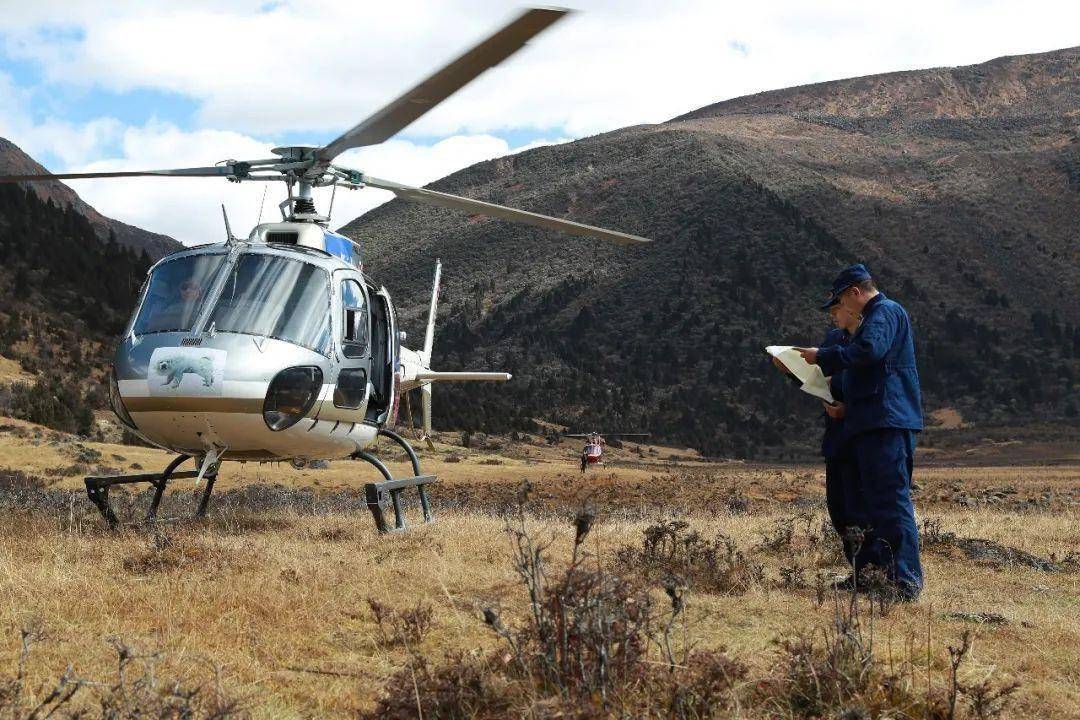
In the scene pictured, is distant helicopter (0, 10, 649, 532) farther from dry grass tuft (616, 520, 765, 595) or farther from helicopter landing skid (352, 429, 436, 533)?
dry grass tuft (616, 520, 765, 595)

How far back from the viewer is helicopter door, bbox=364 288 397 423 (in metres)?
9.61

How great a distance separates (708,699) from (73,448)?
20.6m

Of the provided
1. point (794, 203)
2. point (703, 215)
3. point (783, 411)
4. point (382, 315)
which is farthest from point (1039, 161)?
point (382, 315)

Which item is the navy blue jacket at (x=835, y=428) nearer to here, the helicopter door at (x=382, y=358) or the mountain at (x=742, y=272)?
the helicopter door at (x=382, y=358)

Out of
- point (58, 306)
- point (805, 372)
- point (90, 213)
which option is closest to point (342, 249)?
point (805, 372)

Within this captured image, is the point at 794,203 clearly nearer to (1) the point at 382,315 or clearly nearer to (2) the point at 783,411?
(2) the point at 783,411

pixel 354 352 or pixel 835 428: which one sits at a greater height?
pixel 354 352

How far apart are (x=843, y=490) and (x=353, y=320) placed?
4077 millimetres

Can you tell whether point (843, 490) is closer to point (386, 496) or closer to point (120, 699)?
point (386, 496)

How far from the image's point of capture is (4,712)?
3367 millimetres

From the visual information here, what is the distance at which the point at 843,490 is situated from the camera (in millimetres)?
7320

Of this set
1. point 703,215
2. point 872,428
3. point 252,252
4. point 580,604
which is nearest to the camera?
point 580,604

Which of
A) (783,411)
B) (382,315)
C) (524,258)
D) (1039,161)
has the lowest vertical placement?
(783,411)

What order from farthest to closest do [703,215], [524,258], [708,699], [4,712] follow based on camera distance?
[524,258], [703,215], [708,699], [4,712]
